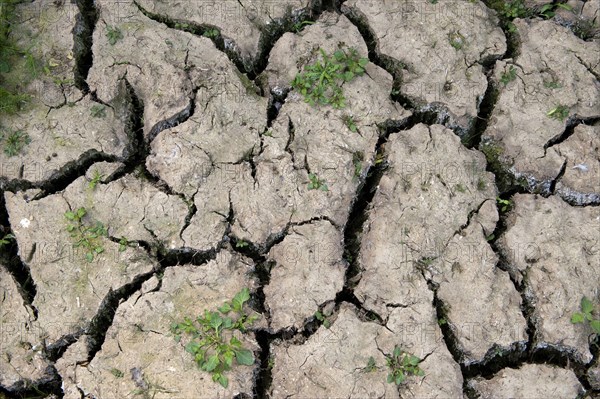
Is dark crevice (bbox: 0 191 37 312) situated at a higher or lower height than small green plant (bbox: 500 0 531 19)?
lower

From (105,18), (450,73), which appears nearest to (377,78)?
(450,73)

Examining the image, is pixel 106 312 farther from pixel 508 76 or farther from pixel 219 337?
pixel 508 76

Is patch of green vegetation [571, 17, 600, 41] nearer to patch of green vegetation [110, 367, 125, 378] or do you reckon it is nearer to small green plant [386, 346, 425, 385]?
small green plant [386, 346, 425, 385]

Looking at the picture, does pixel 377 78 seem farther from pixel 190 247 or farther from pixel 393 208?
pixel 190 247

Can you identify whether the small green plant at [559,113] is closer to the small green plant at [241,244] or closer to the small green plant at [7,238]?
the small green plant at [241,244]

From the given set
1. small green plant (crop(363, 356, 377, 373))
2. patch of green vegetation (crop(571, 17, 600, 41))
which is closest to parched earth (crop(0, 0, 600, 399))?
small green plant (crop(363, 356, 377, 373))

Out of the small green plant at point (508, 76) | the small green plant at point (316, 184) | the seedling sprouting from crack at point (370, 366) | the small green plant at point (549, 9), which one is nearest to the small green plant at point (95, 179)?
the small green plant at point (316, 184)

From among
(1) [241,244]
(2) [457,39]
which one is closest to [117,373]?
(1) [241,244]
